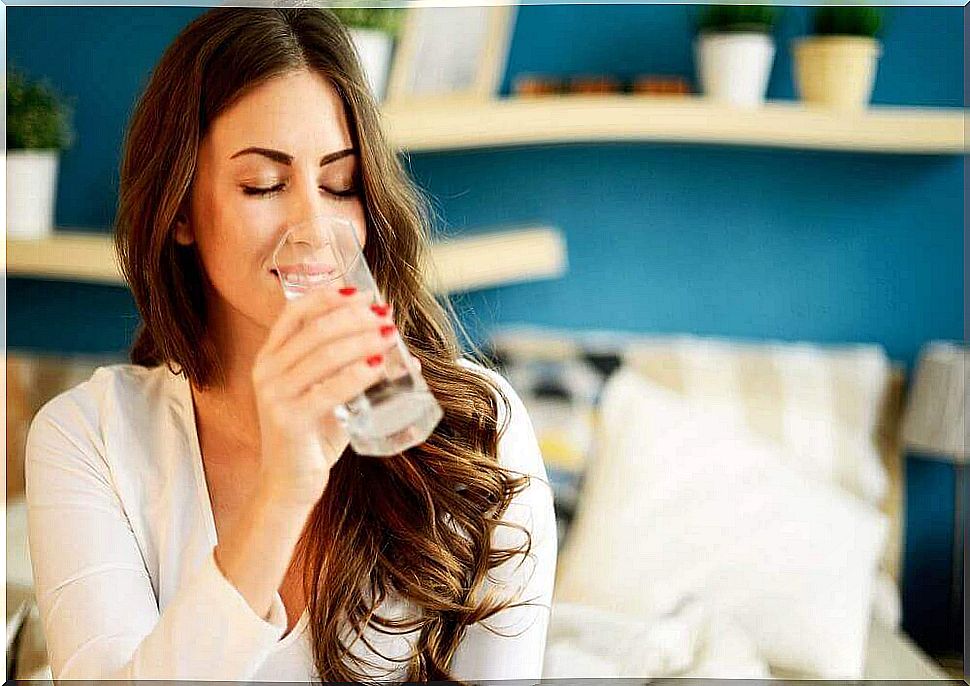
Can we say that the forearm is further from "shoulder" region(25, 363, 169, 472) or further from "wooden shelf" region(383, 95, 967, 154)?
"wooden shelf" region(383, 95, 967, 154)

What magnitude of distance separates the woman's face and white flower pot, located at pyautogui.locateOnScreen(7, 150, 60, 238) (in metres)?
1.25

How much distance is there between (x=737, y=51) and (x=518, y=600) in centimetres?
144

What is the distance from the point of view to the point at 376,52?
192cm

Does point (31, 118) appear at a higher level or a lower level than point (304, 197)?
lower

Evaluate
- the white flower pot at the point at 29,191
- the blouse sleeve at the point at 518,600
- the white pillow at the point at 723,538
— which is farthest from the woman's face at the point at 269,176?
the white flower pot at the point at 29,191

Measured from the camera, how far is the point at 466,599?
3.15ft

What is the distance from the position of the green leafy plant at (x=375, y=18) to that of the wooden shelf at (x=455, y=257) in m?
0.38

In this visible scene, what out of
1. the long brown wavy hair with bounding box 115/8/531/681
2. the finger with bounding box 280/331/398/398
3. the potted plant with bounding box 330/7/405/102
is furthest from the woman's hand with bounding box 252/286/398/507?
the potted plant with bounding box 330/7/405/102

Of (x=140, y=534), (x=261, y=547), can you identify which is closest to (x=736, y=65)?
(x=140, y=534)

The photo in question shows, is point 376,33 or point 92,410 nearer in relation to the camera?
point 92,410

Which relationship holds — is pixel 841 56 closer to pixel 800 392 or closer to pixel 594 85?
pixel 594 85

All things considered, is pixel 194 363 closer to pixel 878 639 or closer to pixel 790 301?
pixel 878 639

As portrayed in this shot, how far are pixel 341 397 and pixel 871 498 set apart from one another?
1.75 metres

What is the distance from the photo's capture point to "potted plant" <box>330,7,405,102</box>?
188cm
